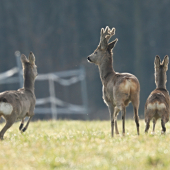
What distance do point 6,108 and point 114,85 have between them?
7.01 feet

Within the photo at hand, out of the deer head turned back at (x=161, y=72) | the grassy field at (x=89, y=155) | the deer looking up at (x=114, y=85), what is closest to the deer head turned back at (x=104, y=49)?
the deer looking up at (x=114, y=85)

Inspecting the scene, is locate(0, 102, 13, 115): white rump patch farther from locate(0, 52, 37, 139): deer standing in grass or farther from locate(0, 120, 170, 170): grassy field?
locate(0, 120, 170, 170): grassy field

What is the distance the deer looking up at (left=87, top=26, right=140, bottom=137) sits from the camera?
8242mm

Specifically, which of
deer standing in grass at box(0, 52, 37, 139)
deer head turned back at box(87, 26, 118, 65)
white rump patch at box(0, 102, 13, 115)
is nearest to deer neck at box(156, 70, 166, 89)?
deer head turned back at box(87, 26, 118, 65)

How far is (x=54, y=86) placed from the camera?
87.0 ft

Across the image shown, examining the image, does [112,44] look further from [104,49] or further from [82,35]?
[82,35]

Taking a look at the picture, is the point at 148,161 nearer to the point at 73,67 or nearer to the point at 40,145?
the point at 40,145

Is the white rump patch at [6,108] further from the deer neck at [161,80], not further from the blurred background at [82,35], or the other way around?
Answer: the blurred background at [82,35]

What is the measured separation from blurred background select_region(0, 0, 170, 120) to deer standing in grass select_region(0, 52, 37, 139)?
1504cm

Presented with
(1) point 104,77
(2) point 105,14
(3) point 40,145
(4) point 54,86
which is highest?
(2) point 105,14

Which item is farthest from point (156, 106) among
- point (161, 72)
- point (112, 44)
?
point (112, 44)

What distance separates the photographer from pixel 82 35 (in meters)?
27.8

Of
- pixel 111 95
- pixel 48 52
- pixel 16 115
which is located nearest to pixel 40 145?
pixel 16 115

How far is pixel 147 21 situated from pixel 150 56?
2.48 metres
